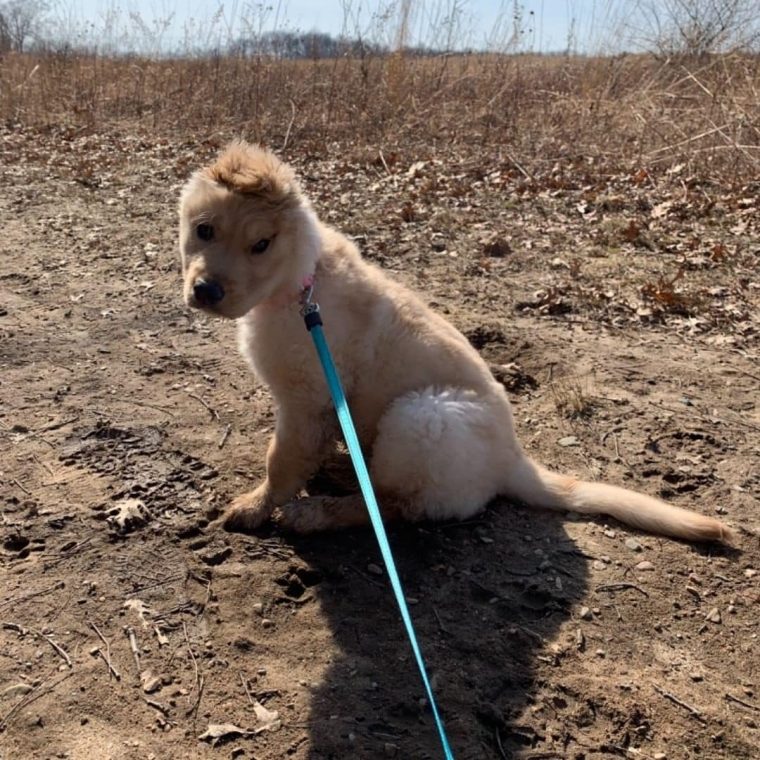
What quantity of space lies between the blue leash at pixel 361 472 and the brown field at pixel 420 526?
34 cm

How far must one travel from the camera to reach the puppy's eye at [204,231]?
2752 mm

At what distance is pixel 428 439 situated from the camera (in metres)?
2.97

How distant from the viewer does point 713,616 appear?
2.76 meters

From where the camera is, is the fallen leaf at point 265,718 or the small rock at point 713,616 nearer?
the fallen leaf at point 265,718

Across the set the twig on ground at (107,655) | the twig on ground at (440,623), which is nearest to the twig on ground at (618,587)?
the twig on ground at (440,623)

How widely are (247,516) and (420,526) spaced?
721 millimetres

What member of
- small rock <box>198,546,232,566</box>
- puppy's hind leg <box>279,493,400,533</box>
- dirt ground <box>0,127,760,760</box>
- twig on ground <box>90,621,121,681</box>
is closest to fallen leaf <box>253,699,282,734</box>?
dirt ground <box>0,127,760,760</box>

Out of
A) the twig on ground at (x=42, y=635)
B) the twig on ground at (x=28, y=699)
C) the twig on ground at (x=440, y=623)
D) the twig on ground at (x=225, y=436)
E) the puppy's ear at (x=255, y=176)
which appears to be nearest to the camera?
the twig on ground at (x=28, y=699)

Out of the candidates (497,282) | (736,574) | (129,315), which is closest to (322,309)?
(736,574)

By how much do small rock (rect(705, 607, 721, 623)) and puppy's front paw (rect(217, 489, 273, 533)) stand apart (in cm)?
173

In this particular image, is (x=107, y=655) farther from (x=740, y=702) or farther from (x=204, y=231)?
(x=740, y=702)

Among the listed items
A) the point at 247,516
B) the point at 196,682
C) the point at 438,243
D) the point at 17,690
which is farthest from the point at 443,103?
the point at 17,690

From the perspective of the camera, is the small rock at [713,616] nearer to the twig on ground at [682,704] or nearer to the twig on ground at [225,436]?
the twig on ground at [682,704]

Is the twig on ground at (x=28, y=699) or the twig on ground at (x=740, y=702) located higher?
the twig on ground at (x=740, y=702)
